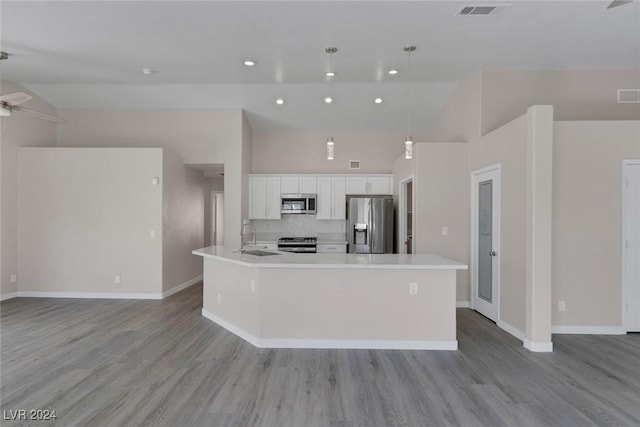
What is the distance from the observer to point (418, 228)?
5.25m

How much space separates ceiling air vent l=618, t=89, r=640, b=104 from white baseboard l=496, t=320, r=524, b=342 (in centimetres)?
356

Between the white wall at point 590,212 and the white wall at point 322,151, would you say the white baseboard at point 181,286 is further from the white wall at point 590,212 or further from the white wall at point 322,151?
Answer: the white wall at point 590,212

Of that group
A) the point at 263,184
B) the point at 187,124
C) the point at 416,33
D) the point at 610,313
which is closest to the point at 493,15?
the point at 416,33

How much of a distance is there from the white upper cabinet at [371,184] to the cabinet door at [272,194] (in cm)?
146

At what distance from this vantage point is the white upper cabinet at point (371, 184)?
6.98 m

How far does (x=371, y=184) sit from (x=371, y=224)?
3.03ft

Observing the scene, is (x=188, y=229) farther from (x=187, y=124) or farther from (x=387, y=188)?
(x=387, y=188)

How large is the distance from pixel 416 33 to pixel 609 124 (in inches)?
97.0

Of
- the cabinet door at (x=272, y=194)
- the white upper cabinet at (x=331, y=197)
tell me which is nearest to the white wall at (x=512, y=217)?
the white upper cabinet at (x=331, y=197)

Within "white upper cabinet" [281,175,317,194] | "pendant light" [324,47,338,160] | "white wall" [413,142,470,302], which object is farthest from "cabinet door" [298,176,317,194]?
"white wall" [413,142,470,302]

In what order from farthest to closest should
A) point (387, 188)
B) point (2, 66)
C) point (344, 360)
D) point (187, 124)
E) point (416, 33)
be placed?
1. point (387, 188)
2. point (187, 124)
3. point (2, 66)
4. point (416, 33)
5. point (344, 360)

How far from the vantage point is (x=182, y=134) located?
650 centimetres

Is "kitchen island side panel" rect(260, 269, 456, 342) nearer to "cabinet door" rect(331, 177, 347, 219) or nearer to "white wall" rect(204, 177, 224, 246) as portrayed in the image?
"cabinet door" rect(331, 177, 347, 219)

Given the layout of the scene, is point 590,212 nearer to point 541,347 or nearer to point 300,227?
point 541,347
